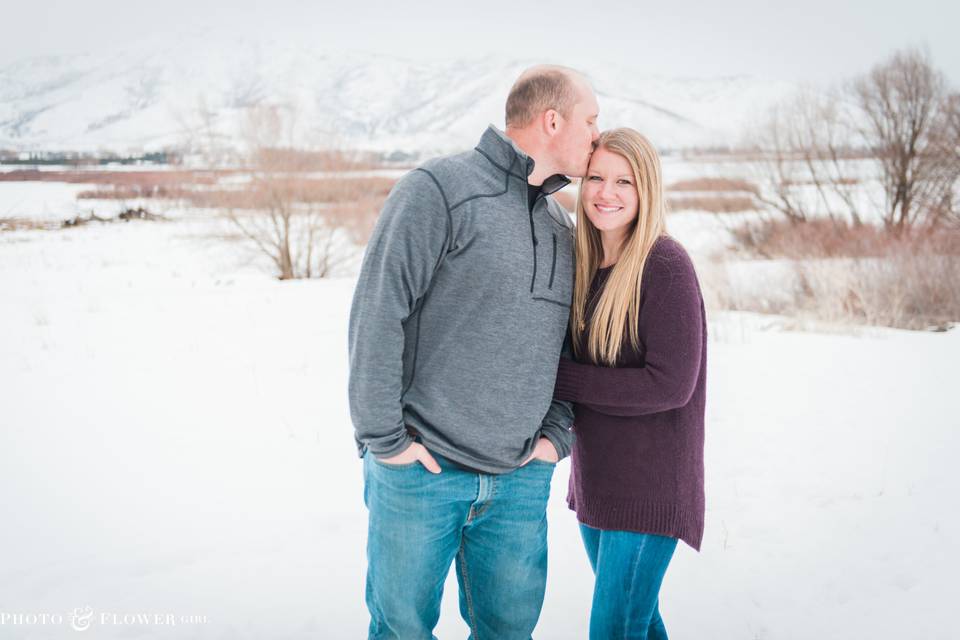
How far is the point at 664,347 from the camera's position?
180 centimetres

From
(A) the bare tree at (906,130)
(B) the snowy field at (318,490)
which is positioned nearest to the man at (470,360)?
(B) the snowy field at (318,490)

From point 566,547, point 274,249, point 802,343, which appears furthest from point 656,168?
point 274,249

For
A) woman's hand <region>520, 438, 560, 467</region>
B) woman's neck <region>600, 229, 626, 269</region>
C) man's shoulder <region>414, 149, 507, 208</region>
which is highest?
Result: man's shoulder <region>414, 149, 507, 208</region>

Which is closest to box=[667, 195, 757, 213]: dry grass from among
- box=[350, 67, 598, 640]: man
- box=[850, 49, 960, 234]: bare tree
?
box=[850, 49, 960, 234]: bare tree

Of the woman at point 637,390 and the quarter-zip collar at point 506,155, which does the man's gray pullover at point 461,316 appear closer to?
the quarter-zip collar at point 506,155

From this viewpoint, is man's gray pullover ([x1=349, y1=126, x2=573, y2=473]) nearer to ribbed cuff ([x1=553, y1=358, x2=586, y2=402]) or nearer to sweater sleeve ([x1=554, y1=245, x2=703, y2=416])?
ribbed cuff ([x1=553, y1=358, x2=586, y2=402])

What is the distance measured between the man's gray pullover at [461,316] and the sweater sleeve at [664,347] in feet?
0.69

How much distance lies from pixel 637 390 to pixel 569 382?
0.70 ft

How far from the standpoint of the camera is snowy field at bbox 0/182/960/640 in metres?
2.93

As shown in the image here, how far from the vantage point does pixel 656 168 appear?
1886 mm

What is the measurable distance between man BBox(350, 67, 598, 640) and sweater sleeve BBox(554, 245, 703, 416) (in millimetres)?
213

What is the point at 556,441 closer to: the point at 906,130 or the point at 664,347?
the point at 664,347

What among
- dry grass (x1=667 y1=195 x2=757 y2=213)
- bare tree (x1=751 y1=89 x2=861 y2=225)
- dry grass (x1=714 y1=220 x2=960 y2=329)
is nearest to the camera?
dry grass (x1=714 y1=220 x2=960 y2=329)

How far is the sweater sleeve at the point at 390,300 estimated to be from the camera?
168 cm
